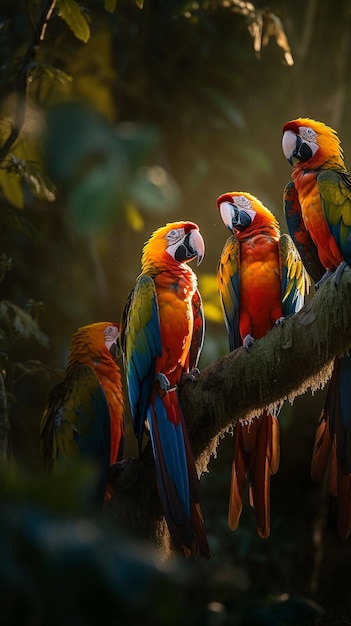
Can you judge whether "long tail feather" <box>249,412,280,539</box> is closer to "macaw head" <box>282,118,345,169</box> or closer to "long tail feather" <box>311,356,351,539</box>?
"long tail feather" <box>311,356,351,539</box>

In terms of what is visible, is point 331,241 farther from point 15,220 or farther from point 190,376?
point 15,220

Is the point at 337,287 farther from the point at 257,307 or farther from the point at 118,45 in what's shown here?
the point at 118,45

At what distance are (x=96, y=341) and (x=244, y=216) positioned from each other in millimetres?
575

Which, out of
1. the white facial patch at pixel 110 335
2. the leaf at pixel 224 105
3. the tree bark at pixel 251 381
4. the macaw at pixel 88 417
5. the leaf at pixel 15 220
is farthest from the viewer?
the leaf at pixel 224 105

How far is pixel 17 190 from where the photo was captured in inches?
101

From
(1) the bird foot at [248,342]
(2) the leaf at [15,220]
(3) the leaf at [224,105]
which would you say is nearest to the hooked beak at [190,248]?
(1) the bird foot at [248,342]

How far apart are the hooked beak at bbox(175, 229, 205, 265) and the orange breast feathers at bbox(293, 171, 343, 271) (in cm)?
30

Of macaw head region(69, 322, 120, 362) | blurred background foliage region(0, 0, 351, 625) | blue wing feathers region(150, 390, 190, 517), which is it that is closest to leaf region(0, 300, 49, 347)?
blurred background foliage region(0, 0, 351, 625)

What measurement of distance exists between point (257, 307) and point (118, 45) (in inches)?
89.1

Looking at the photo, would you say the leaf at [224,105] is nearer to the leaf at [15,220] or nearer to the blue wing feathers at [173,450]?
the leaf at [15,220]

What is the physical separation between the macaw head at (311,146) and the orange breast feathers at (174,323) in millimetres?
484

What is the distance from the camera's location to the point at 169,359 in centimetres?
205

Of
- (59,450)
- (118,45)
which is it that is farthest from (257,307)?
(118,45)

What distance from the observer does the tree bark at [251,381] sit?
1792 mm
